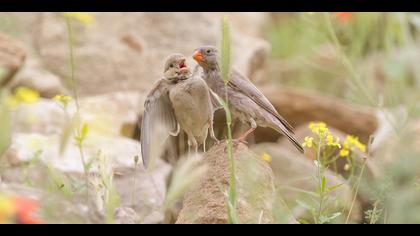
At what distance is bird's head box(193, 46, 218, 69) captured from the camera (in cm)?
672

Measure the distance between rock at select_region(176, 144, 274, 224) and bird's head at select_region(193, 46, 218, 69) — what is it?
1277 millimetres

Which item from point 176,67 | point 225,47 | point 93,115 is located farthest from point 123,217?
point 93,115

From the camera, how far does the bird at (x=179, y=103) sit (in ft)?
20.4

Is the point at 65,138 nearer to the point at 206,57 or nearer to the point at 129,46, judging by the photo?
the point at 206,57

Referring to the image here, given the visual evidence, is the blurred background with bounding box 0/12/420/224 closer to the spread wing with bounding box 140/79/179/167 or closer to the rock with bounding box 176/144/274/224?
the rock with bounding box 176/144/274/224

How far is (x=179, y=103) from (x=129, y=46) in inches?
196

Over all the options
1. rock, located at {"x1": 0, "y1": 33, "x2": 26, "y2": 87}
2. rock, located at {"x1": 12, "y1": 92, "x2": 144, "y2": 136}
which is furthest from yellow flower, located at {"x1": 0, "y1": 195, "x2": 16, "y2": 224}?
rock, located at {"x1": 0, "y1": 33, "x2": 26, "y2": 87}

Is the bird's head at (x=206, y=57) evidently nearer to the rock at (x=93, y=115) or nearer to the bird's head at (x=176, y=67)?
the bird's head at (x=176, y=67)

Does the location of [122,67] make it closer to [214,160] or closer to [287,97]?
[287,97]

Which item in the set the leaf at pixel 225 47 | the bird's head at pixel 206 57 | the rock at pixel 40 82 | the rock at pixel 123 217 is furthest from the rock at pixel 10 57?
the leaf at pixel 225 47

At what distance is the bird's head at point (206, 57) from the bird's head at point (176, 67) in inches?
16.7

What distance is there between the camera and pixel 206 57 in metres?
6.75

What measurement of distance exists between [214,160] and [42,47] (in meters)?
5.79

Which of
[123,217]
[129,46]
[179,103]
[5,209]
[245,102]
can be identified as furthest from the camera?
[129,46]
